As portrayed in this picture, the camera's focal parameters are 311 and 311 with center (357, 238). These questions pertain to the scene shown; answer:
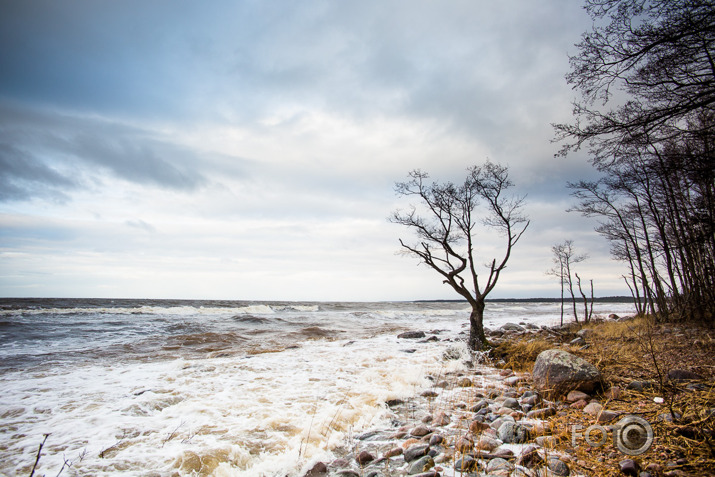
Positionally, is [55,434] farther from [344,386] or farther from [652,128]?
[652,128]

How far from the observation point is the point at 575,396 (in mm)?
5371

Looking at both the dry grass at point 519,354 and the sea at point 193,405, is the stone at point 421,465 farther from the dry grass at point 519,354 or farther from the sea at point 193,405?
the dry grass at point 519,354

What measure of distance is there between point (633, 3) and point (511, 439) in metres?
6.30

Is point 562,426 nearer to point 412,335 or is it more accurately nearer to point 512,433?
point 512,433

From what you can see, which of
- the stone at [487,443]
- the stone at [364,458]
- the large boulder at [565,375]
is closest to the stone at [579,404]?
the large boulder at [565,375]

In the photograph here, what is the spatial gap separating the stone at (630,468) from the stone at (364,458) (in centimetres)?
274

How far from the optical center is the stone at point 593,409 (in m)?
4.57

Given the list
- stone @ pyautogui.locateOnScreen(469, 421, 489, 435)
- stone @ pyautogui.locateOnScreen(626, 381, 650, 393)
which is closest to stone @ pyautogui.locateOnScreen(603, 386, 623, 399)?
stone @ pyautogui.locateOnScreen(626, 381, 650, 393)

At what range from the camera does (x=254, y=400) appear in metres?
6.64

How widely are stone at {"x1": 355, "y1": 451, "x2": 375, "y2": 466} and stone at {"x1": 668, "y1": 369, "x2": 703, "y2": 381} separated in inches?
204

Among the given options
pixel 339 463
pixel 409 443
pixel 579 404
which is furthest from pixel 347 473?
pixel 579 404

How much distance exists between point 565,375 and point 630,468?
10.4ft

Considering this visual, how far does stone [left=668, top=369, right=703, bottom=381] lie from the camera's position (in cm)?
520

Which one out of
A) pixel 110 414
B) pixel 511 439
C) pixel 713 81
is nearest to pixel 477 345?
pixel 511 439
